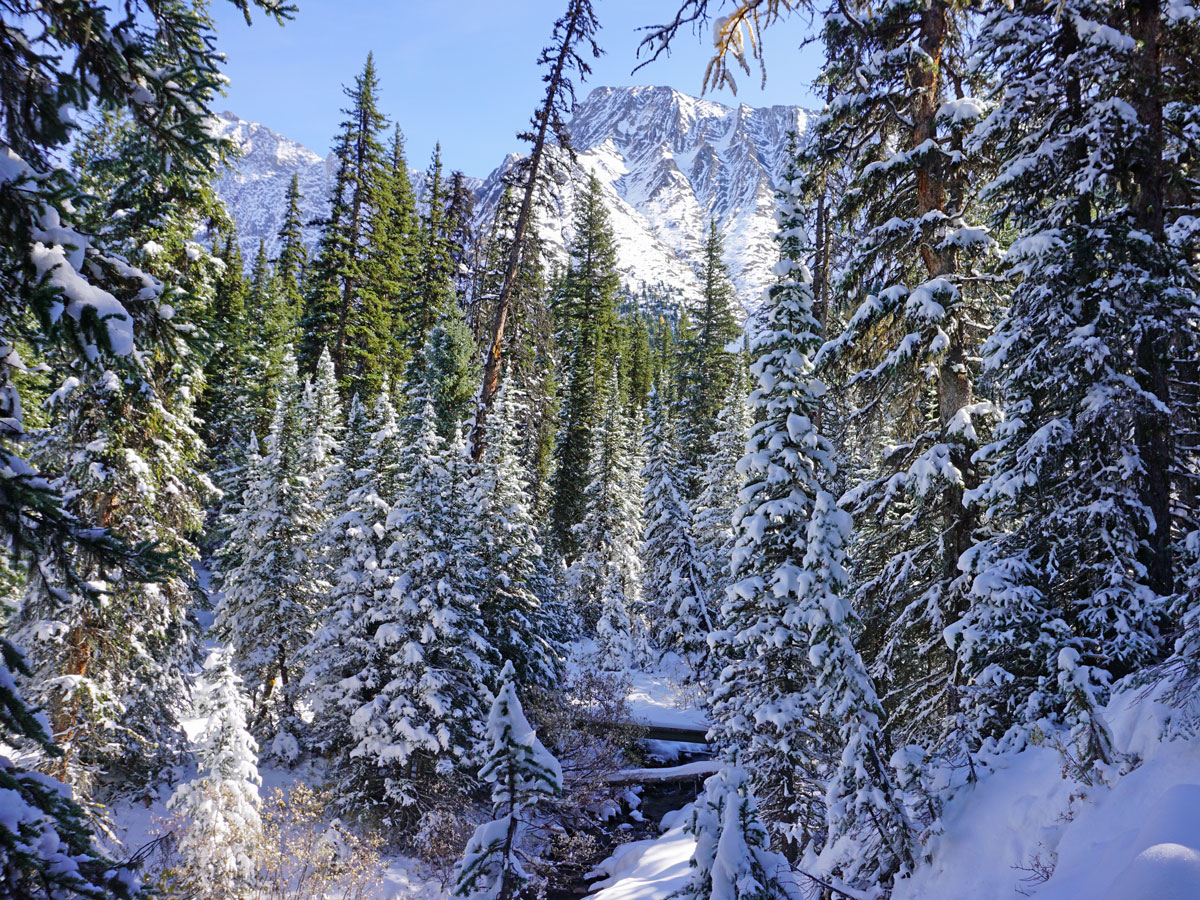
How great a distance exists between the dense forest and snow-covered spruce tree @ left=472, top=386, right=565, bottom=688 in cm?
13

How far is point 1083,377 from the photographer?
8242 mm

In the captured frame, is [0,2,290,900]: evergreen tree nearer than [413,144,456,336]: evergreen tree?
Yes

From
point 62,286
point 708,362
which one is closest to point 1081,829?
point 62,286

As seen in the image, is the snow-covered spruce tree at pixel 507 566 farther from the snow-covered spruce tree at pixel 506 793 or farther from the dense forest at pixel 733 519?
the snow-covered spruce tree at pixel 506 793

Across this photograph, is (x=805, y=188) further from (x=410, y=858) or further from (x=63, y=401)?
(x=410, y=858)

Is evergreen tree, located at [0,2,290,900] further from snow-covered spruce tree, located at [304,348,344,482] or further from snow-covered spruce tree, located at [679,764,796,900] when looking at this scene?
snow-covered spruce tree, located at [304,348,344,482]

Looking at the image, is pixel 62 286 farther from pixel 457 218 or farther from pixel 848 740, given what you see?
pixel 457 218

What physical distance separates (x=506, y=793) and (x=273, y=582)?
20.8 meters

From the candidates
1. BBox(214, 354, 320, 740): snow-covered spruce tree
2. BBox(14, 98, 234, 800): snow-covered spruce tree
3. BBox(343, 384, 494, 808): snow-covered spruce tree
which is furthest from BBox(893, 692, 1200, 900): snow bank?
BBox(214, 354, 320, 740): snow-covered spruce tree

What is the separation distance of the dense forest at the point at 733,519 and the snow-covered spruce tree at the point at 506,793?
0.03 m

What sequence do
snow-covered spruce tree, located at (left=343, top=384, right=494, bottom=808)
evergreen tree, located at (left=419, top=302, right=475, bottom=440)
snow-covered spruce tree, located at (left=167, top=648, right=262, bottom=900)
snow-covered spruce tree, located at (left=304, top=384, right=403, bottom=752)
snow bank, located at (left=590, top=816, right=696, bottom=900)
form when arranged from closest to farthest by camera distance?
snow-covered spruce tree, located at (left=167, top=648, right=262, bottom=900) → snow bank, located at (left=590, top=816, right=696, bottom=900) → snow-covered spruce tree, located at (left=343, top=384, right=494, bottom=808) → snow-covered spruce tree, located at (left=304, top=384, right=403, bottom=752) → evergreen tree, located at (left=419, top=302, right=475, bottom=440)

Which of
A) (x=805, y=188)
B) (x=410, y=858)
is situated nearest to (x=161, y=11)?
(x=805, y=188)

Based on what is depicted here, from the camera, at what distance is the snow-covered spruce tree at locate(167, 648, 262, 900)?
1199 cm

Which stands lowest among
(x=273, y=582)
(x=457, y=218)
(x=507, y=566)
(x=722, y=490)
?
(x=273, y=582)
